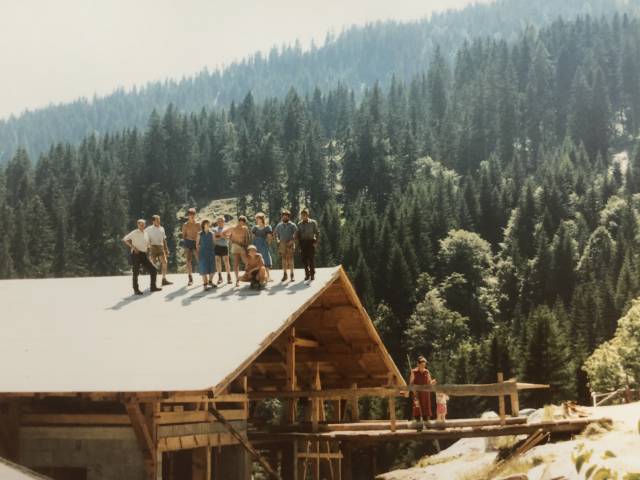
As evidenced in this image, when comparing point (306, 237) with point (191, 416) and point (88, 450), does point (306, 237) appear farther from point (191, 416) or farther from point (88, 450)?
point (88, 450)

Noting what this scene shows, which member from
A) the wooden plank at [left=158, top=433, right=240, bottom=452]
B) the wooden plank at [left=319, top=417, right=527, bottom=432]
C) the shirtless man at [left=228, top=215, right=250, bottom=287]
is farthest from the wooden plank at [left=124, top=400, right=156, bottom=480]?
the wooden plank at [left=319, top=417, right=527, bottom=432]

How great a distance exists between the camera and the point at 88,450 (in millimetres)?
16406

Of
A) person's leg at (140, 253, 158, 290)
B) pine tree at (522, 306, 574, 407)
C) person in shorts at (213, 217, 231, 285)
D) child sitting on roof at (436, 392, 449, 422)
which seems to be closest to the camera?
person's leg at (140, 253, 158, 290)

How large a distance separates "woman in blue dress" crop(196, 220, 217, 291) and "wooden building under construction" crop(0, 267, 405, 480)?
45 centimetres

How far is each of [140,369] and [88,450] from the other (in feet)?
8.36

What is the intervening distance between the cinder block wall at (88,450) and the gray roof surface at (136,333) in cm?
Answer: 153

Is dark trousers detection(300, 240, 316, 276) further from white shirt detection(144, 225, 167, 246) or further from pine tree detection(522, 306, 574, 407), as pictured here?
pine tree detection(522, 306, 574, 407)

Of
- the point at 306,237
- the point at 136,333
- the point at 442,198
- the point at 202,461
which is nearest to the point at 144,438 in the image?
the point at 136,333

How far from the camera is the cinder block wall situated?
16.1m

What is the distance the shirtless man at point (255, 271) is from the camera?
65.6ft

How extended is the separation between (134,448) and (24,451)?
7.50 ft

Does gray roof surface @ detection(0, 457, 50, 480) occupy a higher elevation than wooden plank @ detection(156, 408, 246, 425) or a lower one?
higher

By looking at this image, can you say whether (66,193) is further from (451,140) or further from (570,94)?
(570,94)

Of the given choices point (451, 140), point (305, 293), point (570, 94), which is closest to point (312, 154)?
point (451, 140)
